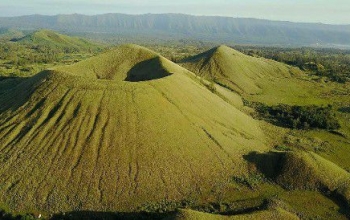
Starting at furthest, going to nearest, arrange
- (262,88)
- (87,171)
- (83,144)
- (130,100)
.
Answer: (262,88) → (130,100) → (83,144) → (87,171)

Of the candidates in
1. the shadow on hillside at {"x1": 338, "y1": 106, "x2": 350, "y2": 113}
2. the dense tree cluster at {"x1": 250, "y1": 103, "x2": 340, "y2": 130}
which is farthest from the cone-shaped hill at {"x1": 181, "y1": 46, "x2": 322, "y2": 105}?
the dense tree cluster at {"x1": 250, "y1": 103, "x2": 340, "y2": 130}

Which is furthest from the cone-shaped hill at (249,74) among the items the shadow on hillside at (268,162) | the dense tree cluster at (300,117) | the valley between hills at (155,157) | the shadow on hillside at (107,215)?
the shadow on hillside at (107,215)

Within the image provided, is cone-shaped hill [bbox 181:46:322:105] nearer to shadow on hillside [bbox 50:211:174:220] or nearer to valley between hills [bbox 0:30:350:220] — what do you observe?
valley between hills [bbox 0:30:350:220]

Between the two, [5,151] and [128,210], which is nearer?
[128,210]

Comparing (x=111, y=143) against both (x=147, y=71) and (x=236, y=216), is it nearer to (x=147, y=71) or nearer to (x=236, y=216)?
(x=236, y=216)

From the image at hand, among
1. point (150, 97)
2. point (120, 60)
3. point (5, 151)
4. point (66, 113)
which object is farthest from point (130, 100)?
point (120, 60)

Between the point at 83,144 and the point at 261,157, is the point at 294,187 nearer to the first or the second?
the point at 261,157

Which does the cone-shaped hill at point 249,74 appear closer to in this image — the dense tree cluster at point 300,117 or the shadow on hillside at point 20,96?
the dense tree cluster at point 300,117
